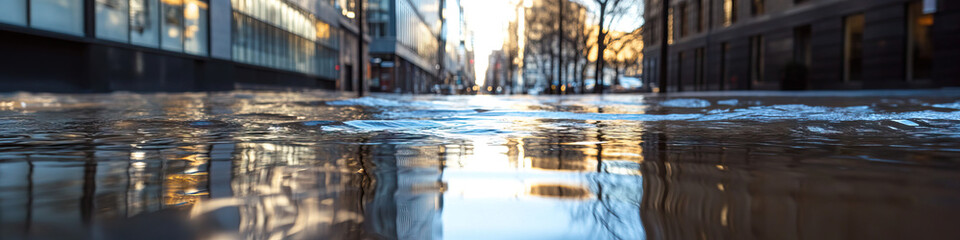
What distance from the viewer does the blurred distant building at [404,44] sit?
5206 cm

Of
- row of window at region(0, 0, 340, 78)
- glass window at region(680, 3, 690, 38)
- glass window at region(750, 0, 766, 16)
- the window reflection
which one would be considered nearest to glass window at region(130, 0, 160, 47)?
row of window at region(0, 0, 340, 78)

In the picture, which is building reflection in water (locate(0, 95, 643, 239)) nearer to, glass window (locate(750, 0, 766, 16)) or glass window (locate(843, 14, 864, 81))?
glass window (locate(843, 14, 864, 81))

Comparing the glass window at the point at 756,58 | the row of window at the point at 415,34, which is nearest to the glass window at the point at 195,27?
the glass window at the point at 756,58

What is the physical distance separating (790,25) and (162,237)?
29.9 meters

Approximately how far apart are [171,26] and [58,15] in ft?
17.3

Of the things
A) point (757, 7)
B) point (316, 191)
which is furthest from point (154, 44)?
point (757, 7)

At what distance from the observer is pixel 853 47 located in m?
23.5

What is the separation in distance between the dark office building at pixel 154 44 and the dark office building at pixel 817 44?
15.2 meters

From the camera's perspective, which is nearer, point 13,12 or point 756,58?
point 13,12

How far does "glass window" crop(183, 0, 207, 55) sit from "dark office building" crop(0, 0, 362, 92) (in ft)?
0.12

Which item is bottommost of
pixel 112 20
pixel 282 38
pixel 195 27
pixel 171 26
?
pixel 112 20

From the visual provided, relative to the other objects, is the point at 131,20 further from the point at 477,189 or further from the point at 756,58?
the point at 756,58

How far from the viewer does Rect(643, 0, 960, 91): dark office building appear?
19.4 metres

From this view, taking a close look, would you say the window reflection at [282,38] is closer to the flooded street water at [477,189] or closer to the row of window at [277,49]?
the row of window at [277,49]
